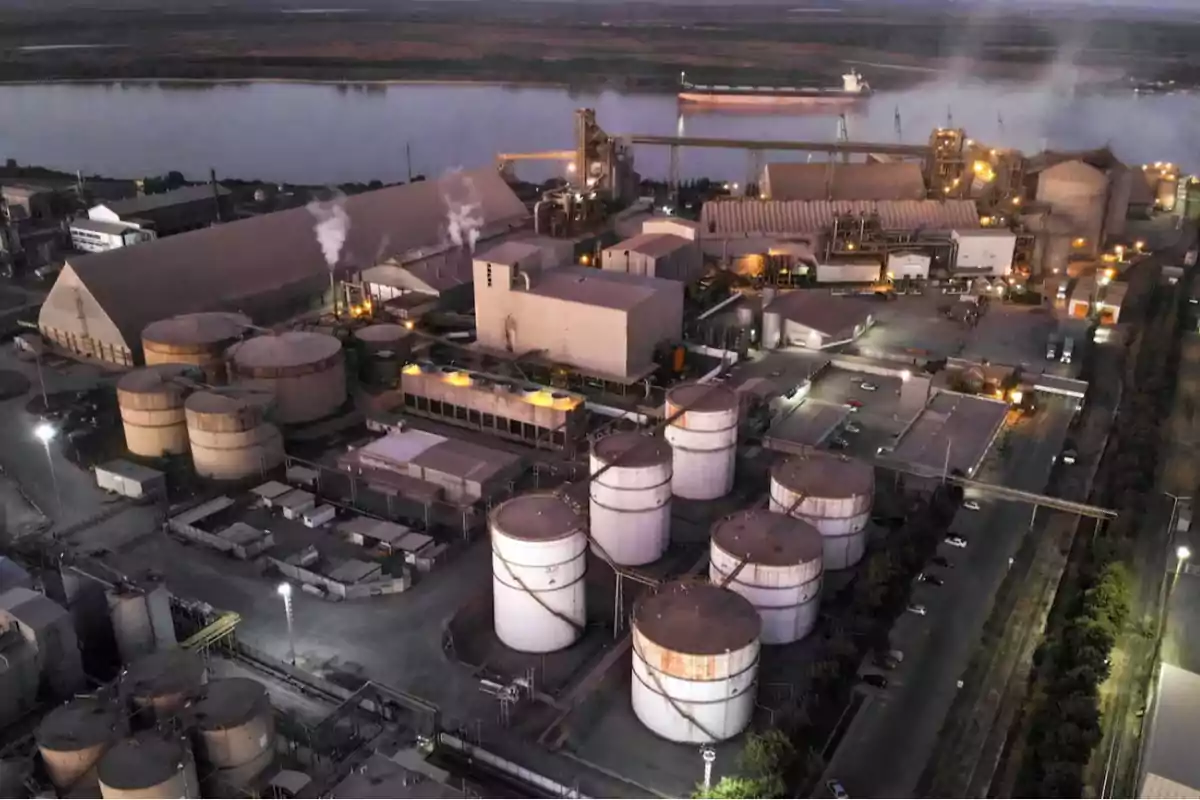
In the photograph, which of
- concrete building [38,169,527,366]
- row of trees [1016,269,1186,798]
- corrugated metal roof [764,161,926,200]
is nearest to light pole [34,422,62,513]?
concrete building [38,169,527,366]

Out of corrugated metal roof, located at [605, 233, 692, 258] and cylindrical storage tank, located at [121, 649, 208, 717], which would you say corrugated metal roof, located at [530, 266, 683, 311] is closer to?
corrugated metal roof, located at [605, 233, 692, 258]

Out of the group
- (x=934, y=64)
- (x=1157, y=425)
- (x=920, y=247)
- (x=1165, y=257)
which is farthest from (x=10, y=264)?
(x=934, y=64)

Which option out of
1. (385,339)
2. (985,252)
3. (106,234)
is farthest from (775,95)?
(385,339)

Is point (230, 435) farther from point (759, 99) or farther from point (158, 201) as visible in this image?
point (759, 99)

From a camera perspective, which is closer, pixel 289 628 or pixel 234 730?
pixel 234 730

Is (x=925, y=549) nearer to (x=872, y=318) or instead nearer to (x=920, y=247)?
(x=872, y=318)

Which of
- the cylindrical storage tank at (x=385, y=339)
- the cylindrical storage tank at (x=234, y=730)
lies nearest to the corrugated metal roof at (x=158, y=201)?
the cylindrical storage tank at (x=385, y=339)

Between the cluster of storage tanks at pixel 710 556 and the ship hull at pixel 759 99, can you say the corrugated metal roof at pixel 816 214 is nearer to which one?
the cluster of storage tanks at pixel 710 556
